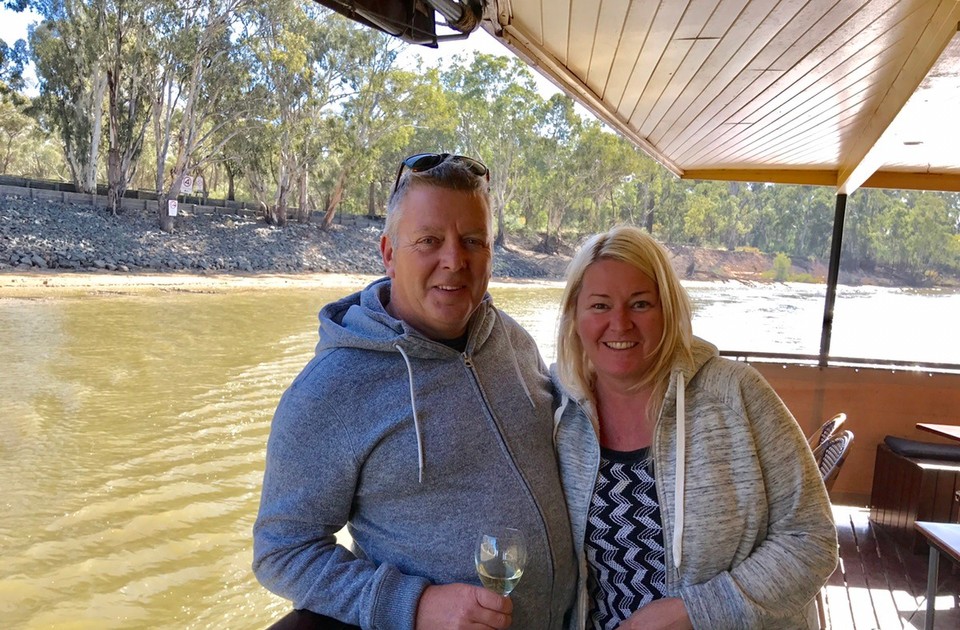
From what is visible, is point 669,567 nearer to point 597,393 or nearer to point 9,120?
point 597,393

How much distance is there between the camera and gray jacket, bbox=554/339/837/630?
5.07 feet

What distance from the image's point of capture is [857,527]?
4371 mm

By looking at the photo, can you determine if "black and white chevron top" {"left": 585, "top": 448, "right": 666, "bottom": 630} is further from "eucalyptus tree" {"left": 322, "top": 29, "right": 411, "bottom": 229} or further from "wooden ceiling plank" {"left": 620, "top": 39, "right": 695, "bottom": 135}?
"eucalyptus tree" {"left": 322, "top": 29, "right": 411, "bottom": 229}

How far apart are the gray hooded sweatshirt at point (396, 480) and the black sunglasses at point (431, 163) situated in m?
0.33

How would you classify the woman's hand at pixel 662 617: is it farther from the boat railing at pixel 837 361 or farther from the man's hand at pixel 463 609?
the boat railing at pixel 837 361

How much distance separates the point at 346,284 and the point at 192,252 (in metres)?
5.74

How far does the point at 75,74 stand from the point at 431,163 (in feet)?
113

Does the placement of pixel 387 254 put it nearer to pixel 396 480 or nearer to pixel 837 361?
pixel 396 480

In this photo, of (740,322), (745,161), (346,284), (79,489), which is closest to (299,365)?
(79,489)

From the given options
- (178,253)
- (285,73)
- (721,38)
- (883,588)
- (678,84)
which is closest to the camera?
(721,38)

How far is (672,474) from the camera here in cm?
161

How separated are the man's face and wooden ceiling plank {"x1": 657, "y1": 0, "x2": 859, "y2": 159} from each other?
1613 millimetres

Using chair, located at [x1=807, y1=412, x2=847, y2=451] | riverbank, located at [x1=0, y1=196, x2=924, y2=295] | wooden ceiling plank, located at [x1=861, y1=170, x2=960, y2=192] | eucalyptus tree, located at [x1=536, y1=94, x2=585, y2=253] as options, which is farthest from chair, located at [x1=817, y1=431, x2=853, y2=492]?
eucalyptus tree, located at [x1=536, y1=94, x2=585, y2=253]

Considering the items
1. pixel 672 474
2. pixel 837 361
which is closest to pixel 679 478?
pixel 672 474
